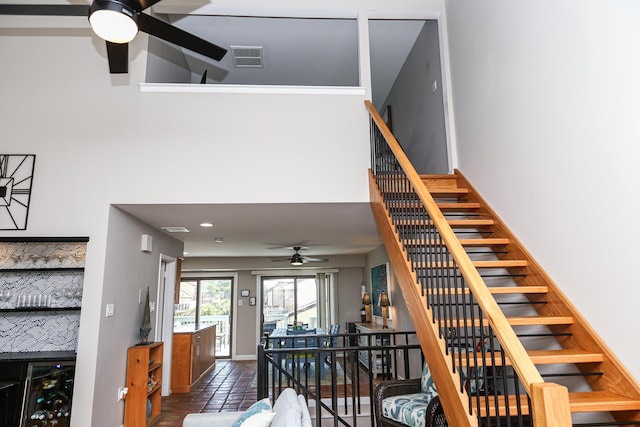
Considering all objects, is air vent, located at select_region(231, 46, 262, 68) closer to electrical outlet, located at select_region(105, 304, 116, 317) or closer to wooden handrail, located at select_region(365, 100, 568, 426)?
electrical outlet, located at select_region(105, 304, 116, 317)

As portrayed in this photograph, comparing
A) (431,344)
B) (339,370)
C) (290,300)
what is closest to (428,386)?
(431,344)

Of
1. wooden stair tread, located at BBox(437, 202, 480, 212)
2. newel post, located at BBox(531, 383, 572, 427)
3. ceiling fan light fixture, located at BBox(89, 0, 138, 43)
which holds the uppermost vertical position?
ceiling fan light fixture, located at BBox(89, 0, 138, 43)

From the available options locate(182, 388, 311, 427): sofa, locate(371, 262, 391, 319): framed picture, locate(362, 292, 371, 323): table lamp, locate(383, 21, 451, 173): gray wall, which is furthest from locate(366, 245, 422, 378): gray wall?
locate(182, 388, 311, 427): sofa

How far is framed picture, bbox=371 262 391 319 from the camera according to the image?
737 centimetres

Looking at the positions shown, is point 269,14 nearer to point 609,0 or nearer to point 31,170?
point 31,170

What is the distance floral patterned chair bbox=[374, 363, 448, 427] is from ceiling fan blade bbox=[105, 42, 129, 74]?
3032 millimetres

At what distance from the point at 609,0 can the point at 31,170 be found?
470cm

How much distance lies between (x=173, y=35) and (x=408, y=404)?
309cm

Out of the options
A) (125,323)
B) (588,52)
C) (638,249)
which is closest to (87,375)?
(125,323)

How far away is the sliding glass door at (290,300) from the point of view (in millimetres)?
10758

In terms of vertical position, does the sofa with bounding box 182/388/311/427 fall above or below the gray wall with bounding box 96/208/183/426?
below

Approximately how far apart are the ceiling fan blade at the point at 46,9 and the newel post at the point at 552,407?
9.54 ft

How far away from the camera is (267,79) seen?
671 cm

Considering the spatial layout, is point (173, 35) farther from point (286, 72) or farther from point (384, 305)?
point (384, 305)
